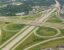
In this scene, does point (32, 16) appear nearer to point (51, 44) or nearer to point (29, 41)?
point (29, 41)

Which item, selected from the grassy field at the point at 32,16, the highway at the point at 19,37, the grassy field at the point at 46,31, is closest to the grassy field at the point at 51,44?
the grassy field at the point at 46,31

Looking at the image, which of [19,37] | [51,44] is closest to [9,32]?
[19,37]

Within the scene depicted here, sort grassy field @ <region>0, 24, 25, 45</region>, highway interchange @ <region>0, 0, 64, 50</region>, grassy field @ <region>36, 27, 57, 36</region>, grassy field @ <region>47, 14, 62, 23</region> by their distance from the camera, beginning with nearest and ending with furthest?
highway interchange @ <region>0, 0, 64, 50</region>
grassy field @ <region>0, 24, 25, 45</region>
grassy field @ <region>36, 27, 57, 36</region>
grassy field @ <region>47, 14, 62, 23</region>

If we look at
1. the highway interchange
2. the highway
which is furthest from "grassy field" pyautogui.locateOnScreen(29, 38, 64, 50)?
the highway

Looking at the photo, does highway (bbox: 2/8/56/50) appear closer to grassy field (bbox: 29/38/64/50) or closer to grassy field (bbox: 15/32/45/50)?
grassy field (bbox: 15/32/45/50)

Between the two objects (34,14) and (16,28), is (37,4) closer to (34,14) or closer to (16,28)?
(34,14)

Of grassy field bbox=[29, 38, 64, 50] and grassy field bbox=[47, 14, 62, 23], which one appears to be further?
grassy field bbox=[47, 14, 62, 23]

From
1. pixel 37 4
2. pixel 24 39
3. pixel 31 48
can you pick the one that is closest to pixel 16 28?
pixel 24 39

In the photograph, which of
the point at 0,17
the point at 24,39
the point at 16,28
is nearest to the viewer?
the point at 24,39
